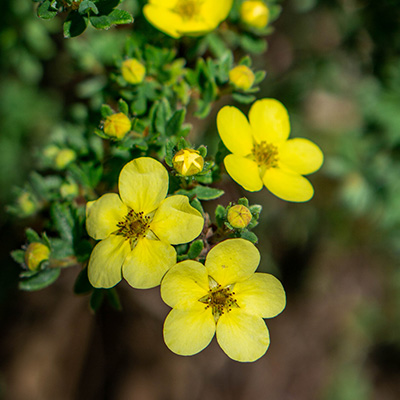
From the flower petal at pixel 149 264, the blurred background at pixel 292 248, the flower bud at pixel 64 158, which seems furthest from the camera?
the blurred background at pixel 292 248

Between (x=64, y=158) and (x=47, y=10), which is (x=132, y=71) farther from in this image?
(x=64, y=158)

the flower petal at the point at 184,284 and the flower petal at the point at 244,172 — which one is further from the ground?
the flower petal at the point at 244,172

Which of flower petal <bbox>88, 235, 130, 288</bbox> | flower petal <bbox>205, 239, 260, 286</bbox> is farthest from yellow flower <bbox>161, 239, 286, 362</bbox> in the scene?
flower petal <bbox>88, 235, 130, 288</bbox>

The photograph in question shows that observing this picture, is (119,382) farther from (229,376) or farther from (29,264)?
(29,264)

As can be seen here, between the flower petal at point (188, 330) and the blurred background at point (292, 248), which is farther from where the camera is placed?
the blurred background at point (292, 248)

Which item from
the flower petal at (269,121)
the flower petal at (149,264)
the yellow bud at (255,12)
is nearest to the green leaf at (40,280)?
the flower petal at (149,264)

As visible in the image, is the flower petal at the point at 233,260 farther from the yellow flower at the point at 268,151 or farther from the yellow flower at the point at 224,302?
the yellow flower at the point at 268,151
